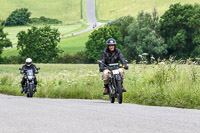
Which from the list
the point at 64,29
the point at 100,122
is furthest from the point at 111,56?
the point at 64,29

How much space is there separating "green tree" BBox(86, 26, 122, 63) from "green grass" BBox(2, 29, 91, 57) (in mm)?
8412

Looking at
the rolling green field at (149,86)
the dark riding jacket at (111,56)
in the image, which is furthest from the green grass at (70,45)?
the dark riding jacket at (111,56)

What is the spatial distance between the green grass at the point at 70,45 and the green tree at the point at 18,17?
29125 mm

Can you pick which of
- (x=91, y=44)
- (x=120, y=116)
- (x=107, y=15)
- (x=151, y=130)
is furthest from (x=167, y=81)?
(x=107, y=15)

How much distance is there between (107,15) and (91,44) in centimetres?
4692

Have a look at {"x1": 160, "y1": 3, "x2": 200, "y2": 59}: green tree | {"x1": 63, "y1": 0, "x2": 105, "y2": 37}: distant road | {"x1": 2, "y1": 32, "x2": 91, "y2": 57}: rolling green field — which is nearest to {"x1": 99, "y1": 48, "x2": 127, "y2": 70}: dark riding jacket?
{"x1": 160, "y1": 3, "x2": 200, "y2": 59}: green tree

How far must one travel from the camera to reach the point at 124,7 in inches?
5659

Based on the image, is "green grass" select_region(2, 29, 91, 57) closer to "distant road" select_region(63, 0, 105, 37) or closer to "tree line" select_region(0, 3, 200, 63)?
"distant road" select_region(63, 0, 105, 37)

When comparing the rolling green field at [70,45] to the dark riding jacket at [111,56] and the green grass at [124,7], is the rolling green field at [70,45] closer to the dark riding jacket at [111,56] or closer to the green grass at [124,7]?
the green grass at [124,7]

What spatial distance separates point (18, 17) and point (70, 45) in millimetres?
40161

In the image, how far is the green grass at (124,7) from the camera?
135m

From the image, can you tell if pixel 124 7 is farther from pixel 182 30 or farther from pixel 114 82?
pixel 114 82

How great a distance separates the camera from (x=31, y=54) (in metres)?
101

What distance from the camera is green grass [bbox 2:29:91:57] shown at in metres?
107
